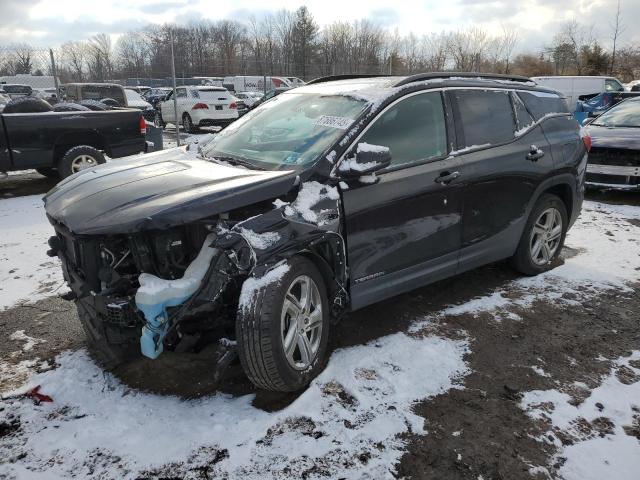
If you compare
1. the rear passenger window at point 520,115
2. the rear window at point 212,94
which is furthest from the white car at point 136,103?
the rear passenger window at point 520,115

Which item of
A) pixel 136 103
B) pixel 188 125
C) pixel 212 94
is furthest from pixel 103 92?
pixel 212 94

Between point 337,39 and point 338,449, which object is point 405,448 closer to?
point 338,449

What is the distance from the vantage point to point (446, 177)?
11.9 ft

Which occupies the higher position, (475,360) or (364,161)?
(364,161)

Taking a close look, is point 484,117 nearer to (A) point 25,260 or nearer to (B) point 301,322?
(B) point 301,322

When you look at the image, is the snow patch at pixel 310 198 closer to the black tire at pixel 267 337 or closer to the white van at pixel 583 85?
the black tire at pixel 267 337

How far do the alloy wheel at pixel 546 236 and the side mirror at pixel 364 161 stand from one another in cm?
220

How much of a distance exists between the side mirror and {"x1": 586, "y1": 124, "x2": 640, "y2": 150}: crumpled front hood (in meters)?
6.16

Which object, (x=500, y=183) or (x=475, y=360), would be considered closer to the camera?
(x=475, y=360)

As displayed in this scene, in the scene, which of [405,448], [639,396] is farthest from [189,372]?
[639,396]

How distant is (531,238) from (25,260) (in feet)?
16.4

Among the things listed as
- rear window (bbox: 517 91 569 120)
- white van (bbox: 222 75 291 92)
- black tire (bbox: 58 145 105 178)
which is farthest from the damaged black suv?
white van (bbox: 222 75 291 92)

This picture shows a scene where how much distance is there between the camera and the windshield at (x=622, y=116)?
8.48 m

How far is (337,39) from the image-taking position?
4781 cm
